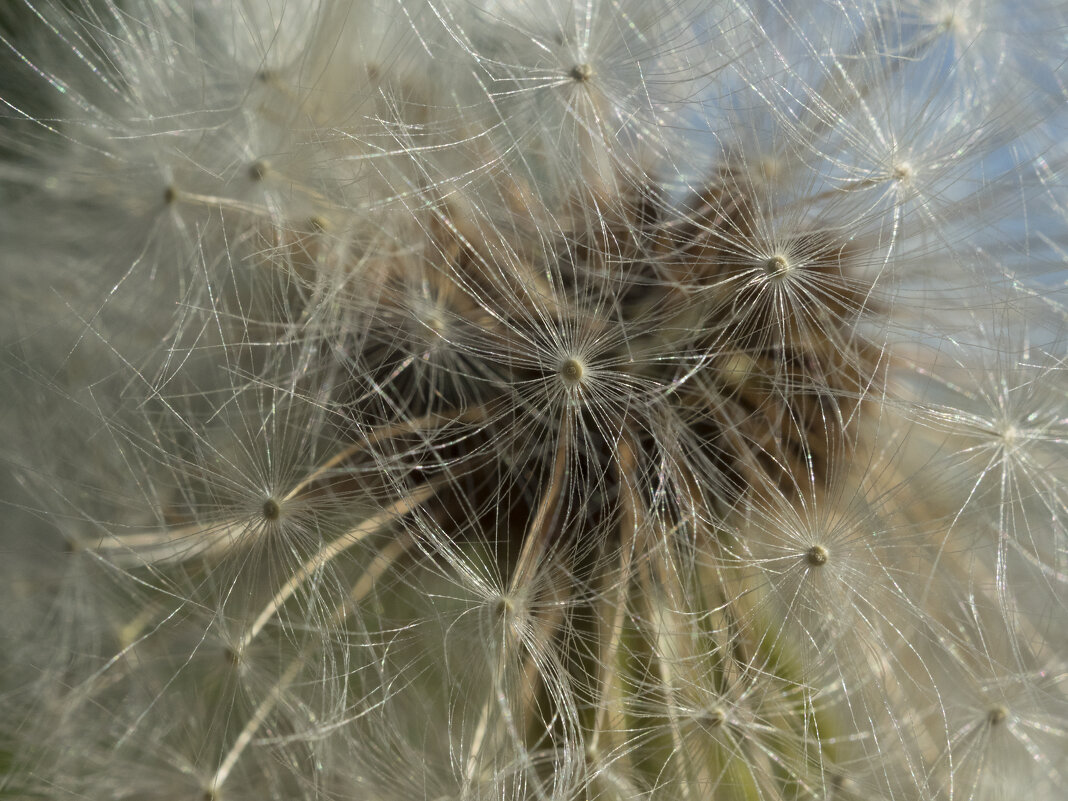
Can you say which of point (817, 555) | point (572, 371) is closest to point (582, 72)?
point (572, 371)

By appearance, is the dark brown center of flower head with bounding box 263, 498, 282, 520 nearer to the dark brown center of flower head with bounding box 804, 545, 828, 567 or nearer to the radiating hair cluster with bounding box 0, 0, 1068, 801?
the radiating hair cluster with bounding box 0, 0, 1068, 801

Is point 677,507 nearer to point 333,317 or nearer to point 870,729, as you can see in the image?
point 870,729

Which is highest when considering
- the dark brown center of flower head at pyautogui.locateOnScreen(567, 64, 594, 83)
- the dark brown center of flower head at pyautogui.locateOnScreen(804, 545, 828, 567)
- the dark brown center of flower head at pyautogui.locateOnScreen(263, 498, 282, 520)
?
the dark brown center of flower head at pyautogui.locateOnScreen(567, 64, 594, 83)

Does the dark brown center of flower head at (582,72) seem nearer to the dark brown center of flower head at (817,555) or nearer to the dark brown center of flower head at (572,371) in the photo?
the dark brown center of flower head at (572,371)

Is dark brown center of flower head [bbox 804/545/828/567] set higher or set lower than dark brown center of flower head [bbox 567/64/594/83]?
lower

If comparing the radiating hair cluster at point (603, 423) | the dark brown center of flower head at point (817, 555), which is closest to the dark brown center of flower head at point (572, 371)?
the radiating hair cluster at point (603, 423)

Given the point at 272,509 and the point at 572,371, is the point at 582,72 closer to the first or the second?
the point at 572,371

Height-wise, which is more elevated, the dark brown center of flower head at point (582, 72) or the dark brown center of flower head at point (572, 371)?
the dark brown center of flower head at point (582, 72)

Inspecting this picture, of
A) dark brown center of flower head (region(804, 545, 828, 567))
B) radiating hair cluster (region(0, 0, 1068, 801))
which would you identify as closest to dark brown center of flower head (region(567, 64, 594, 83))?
Answer: radiating hair cluster (region(0, 0, 1068, 801))
